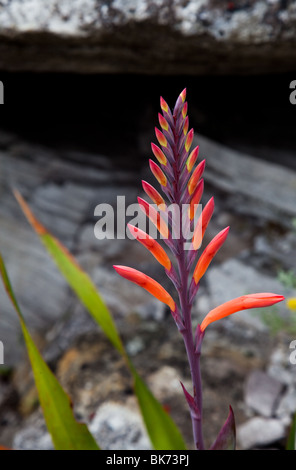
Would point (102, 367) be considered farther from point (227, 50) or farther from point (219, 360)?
point (227, 50)

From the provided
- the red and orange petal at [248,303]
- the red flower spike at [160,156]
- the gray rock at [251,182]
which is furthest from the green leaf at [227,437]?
the gray rock at [251,182]

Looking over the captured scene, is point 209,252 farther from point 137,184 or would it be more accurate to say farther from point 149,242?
point 137,184

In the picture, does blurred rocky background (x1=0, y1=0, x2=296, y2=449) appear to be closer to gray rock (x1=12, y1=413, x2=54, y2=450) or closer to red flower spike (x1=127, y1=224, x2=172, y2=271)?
gray rock (x1=12, y1=413, x2=54, y2=450)

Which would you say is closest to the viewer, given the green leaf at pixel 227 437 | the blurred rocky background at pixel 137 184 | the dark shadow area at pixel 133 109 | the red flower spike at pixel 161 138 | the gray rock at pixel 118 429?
the red flower spike at pixel 161 138

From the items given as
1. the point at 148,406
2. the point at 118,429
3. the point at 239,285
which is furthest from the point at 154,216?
the point at 239,285

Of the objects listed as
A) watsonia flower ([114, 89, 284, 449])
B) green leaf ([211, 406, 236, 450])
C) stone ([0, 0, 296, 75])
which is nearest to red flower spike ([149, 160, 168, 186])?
watsonia flower ([114, 89, 284, 449])

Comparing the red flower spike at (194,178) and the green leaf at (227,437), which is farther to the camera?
the green leaf at (227,437)

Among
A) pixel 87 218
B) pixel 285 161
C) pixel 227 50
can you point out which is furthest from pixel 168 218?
pixel 87 218

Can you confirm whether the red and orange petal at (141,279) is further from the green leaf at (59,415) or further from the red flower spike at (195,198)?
the green leaf at (59,415)
